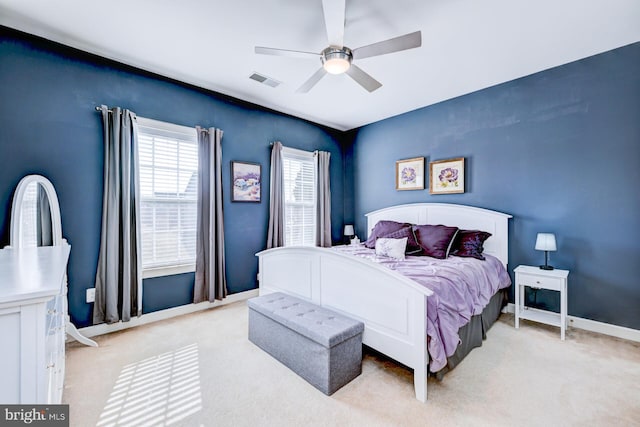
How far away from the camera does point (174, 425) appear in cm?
160

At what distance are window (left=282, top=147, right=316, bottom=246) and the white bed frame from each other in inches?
50.0

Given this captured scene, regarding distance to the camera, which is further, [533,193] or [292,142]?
[292,142]

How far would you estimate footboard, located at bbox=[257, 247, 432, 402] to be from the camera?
5.92ft

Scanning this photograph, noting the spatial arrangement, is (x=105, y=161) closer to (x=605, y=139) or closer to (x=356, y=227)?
(x=356, y=227)

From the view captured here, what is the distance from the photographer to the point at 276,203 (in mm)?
4109

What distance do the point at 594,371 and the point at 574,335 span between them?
0.74 meters

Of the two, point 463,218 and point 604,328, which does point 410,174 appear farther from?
point 604,328

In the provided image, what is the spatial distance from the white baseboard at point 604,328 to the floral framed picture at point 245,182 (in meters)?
4.02

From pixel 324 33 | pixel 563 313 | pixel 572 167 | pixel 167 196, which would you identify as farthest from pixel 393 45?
pixel 563 313

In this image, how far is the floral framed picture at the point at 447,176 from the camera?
3.76 metres

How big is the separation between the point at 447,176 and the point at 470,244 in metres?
1.15

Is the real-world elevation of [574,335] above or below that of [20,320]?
below

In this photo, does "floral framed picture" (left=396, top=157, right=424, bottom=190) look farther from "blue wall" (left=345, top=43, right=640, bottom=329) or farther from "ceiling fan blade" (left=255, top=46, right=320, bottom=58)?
"ceiling fan blade" (left=255, top=46, right=320, bottom=58)

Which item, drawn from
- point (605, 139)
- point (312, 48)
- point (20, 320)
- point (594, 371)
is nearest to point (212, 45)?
point (312, 48)
